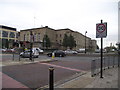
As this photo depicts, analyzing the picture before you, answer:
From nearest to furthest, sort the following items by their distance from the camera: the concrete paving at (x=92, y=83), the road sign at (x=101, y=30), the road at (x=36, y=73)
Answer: the concrete paving at (x=92, y=83) → the road at (x=36, y=73) → the road sign at (x=101, y=30)

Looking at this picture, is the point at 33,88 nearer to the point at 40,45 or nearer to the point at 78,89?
the point at 78,89

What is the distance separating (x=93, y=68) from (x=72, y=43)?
5007 cm

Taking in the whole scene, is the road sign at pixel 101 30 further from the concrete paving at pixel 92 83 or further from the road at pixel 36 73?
the road at pixel 36 73

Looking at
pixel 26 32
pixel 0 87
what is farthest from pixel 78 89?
pixel 26 32

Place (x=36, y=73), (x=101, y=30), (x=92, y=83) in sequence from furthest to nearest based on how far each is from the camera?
(x=36, y=73), (x=101, y=30), (x=92, y=83)

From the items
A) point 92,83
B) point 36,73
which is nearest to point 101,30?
point 92,83

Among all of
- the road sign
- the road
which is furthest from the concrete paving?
the road sign

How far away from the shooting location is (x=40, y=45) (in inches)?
2282

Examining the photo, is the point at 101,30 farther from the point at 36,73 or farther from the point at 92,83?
the point at 36,73

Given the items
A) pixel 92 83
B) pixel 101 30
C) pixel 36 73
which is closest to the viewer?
pixel 92 83

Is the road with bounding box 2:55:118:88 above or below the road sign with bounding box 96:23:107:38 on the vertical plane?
below

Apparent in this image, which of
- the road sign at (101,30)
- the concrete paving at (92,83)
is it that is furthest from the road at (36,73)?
the road sign at (101,30)

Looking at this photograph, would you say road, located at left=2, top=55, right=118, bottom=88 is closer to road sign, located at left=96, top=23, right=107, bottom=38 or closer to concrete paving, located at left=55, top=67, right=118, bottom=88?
concrete paving, located at left=55, top=67, right=118, bottom=88

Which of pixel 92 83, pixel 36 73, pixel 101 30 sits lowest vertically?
pixel 36 73
